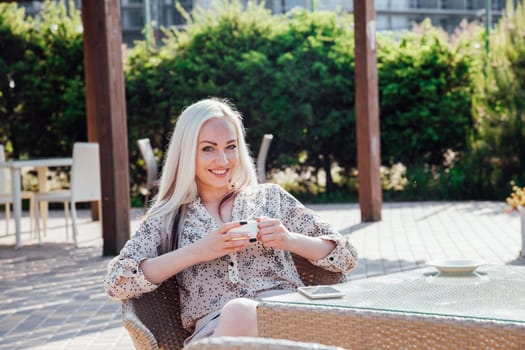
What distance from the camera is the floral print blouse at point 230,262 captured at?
8.43ft

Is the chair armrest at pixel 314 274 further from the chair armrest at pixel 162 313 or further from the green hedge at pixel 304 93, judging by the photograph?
the green hedge at pixel 304 93

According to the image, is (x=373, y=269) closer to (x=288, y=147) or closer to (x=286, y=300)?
(x=286, y=300)

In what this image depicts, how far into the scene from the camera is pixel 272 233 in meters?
2.57

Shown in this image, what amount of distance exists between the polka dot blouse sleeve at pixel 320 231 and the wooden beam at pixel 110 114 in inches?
169

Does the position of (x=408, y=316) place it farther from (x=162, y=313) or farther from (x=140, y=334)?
(x=162, y=313)

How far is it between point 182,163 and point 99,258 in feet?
15.2

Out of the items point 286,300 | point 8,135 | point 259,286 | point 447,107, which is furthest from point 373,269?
point 8,135

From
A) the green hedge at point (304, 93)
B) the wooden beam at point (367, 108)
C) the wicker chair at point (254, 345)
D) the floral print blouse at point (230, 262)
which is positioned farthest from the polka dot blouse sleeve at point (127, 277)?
the green hedge at point (304, 93)

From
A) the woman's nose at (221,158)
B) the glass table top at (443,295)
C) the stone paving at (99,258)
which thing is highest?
the woman's nose at (221,158)

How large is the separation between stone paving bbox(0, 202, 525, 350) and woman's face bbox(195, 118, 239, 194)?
1.65 metres

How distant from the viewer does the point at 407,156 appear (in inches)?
478

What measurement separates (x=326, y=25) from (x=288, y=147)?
180 centimetres

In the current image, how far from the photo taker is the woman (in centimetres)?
256

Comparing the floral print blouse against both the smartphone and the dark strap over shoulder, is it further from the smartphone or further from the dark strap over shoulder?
the smartphone
